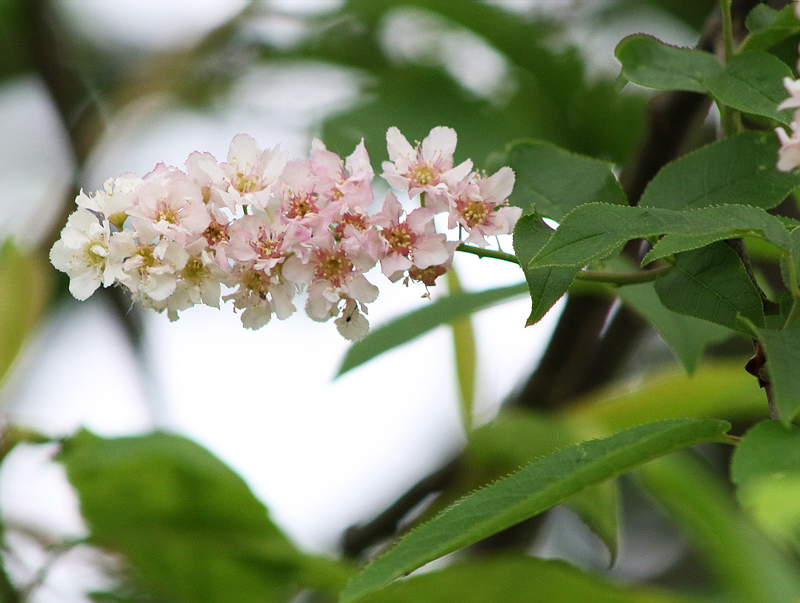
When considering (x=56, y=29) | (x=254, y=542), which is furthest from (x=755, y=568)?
(x=56, y=29)

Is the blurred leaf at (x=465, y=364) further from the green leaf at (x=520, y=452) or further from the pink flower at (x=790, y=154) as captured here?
the pink flower at (x=790, y=154)

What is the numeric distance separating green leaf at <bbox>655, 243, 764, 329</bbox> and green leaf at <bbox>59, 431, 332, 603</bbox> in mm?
631

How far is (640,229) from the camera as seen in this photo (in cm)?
46

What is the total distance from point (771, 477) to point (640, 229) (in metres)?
0.13

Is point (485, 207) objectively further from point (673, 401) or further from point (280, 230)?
point (673, 401)

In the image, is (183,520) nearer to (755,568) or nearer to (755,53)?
(755,568)

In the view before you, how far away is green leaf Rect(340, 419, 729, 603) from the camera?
0.47 meters

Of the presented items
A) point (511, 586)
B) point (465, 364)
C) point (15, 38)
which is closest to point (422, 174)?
point (511, 586)

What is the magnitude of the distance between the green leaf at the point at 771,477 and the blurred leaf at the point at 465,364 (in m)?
0.80

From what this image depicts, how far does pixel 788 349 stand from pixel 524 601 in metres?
0.60

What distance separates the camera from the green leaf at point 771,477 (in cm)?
34

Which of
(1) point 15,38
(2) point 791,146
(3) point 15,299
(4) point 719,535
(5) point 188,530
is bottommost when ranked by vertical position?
(4) point 719,535

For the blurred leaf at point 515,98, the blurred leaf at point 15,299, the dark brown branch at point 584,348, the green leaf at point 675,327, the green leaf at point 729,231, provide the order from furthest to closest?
the blurred leaf at point 515,98, the blurred leaf at point 15,299, the dark brown branch at point 584,348, the green leaf at point 675,327, the green leaf at point 729,231

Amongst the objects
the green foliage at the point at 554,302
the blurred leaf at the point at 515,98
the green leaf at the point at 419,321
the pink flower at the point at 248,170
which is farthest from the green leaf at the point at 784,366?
the blurred leaf at the point at 515,98
